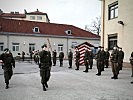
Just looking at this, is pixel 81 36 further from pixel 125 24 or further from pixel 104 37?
pixel 125 24

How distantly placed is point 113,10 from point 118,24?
6.96 feet

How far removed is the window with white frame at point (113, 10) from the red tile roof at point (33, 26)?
2347cm

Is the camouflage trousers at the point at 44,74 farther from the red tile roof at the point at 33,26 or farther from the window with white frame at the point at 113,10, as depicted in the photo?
the red tile roof at the point at 33,26

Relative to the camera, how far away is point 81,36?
4944 cm

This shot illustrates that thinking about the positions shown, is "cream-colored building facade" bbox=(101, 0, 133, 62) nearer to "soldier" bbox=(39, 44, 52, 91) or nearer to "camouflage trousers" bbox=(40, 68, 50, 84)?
"soldier" bbox=(39, 44, 52, 91)

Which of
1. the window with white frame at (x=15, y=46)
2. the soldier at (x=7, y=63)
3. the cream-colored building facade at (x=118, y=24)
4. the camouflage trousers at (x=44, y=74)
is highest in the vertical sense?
the cream-colored building facade at (x=118, y=24)

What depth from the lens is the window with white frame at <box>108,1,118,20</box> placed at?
22656mm

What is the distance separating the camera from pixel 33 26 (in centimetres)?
4728

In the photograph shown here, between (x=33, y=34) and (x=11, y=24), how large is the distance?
5054 mm

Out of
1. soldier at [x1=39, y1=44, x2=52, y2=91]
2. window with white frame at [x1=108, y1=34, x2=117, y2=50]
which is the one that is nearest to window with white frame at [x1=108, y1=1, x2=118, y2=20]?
window with white frame at [x1=108, y1=34, x2=117, y2=50]

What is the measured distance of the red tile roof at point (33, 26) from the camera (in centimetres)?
4409

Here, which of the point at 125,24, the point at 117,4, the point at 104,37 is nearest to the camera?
the point at 125,24

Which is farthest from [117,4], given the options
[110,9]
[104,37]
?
[104,37]

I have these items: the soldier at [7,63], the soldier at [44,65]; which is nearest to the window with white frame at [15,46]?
the soldier at [7,63]
